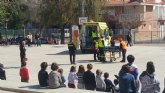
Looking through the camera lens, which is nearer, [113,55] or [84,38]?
[113,55]

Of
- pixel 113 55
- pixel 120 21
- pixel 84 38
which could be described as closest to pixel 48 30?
pixel 120 21

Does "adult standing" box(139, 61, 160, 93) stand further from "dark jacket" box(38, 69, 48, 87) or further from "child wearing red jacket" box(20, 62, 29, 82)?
"child wearing red jacket" box(20, 62, 29, 82)

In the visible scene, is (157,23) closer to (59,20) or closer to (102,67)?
(59,20)

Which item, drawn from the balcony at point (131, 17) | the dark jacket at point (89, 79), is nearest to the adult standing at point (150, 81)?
the dark jacket at point (89, 79)

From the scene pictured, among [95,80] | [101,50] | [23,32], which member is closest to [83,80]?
[95,80]

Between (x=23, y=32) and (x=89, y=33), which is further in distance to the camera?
(x=23, y=32)

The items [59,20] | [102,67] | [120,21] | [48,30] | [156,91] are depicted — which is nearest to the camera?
[156,91]

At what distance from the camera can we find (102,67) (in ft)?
86.8

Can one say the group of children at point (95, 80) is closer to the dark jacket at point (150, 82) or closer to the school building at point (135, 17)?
the dark jacket at point (150, 82)

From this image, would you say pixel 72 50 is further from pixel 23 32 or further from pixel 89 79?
pixel 23 32

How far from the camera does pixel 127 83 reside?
1226cm

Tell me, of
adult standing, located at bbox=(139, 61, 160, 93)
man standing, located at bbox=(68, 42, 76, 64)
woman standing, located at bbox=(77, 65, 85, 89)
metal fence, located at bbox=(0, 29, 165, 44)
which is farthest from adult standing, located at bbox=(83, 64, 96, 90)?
metal fence, located at bbox=(0, 29, 165, 44)

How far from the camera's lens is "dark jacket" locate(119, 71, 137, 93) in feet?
40.1

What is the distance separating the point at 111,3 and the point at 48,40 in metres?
22.2
